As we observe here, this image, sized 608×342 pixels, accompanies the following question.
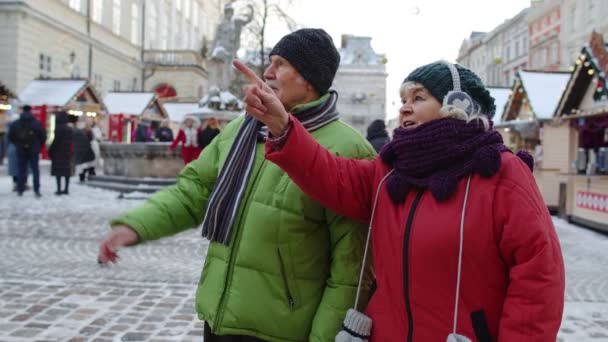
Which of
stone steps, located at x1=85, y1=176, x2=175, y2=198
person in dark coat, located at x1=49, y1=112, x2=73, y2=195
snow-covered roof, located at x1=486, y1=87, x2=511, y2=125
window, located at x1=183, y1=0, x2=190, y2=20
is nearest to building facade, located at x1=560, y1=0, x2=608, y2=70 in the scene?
snow-covered roof, located at x1=486, y1=87, x2=511, y2=125

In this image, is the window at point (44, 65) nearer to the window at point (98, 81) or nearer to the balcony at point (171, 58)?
the window at point (98, 81)

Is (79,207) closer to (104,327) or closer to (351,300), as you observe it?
(104,327)

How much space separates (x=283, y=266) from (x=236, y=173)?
1.28ft

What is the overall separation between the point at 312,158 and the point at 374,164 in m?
0.30

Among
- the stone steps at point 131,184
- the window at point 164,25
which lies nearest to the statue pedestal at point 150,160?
the stone steps at point 131,184

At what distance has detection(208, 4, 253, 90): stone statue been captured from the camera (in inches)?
781

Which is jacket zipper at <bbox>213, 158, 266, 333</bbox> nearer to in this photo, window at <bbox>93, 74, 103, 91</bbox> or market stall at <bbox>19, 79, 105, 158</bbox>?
market stall at <bbox>19, 79, 105, 158</bbox>

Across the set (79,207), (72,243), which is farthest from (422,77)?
(79,207)

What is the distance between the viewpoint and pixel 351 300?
2.13 meters

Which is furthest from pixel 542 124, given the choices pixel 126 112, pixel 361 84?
pixel 361 84

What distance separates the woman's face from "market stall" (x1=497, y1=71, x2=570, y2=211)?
13355 mm

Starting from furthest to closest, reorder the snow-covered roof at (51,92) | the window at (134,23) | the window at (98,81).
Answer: the window at (134,23) → the window at (98,81) → the snow-covered roof at (51,92)

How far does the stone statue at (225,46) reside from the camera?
19.8 m

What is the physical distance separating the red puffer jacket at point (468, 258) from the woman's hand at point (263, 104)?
56 mm
